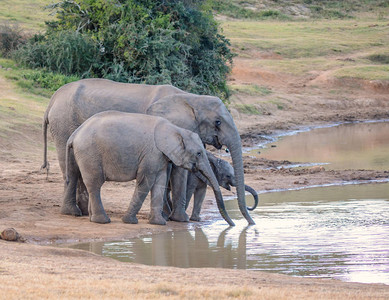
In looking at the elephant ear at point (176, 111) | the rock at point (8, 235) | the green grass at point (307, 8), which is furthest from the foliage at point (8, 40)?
the green grass at point (307, 8)

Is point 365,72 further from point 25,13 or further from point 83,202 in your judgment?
point 83,202

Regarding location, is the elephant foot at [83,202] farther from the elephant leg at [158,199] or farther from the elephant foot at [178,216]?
the elephant foot at [178,216]

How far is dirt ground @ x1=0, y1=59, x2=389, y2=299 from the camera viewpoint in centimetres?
662

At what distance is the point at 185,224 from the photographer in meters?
12.2

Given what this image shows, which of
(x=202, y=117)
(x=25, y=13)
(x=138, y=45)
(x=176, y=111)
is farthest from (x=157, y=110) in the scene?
(x=25, y=13)

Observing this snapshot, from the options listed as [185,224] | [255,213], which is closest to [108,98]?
[185,224]

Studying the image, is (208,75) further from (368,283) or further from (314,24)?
(314,24)

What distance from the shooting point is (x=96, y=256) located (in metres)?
9.05

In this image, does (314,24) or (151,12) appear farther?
(314,24)

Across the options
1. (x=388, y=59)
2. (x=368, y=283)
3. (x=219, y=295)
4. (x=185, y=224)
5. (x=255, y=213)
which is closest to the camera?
(x=219, y=295)

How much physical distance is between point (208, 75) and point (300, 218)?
11557 millimetres

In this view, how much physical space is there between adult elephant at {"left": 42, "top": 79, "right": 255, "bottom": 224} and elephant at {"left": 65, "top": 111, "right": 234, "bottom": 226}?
1.90ft

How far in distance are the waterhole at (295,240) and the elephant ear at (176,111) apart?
1.56 meters

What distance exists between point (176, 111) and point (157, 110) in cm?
29
